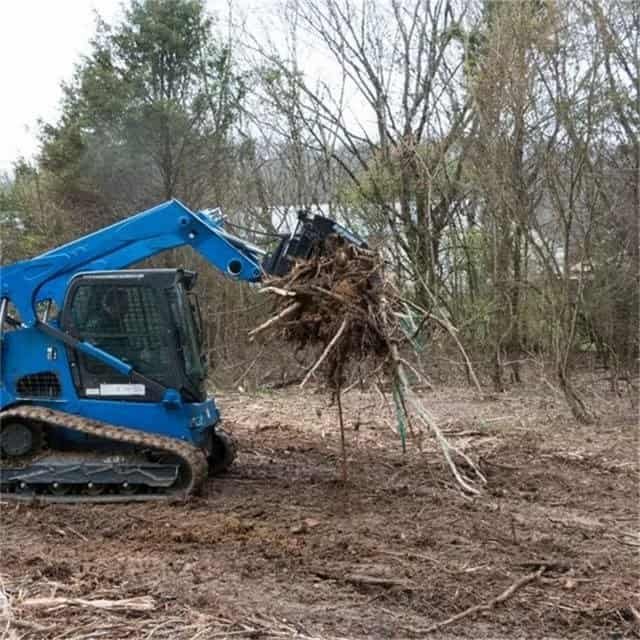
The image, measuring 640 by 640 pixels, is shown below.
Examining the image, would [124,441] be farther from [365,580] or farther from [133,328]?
[365,580]

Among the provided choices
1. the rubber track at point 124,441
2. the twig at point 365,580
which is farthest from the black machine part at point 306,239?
the twig at point 365,580

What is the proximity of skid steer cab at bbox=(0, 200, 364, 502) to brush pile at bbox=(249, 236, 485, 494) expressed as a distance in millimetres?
760

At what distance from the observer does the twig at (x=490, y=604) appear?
161 inches

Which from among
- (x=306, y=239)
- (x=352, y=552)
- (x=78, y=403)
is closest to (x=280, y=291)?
(x=306, y=239)

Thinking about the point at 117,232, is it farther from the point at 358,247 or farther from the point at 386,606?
the point at 386,606

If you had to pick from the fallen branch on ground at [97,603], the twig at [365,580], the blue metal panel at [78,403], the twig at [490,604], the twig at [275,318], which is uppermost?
the twig at [275,318]

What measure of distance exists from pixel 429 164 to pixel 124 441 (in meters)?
9.22

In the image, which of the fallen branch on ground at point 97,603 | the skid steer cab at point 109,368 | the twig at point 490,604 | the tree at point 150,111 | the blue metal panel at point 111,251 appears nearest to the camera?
the twig at point 490,604

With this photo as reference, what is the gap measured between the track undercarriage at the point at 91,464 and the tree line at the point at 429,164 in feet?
5.89

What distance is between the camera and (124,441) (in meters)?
6.62

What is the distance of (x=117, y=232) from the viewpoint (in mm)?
6891

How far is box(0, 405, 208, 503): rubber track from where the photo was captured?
21.4ft

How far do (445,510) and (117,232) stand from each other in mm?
3516

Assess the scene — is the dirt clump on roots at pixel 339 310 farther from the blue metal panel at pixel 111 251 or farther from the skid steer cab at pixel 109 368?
the blue metal panel at pixel 111 251
